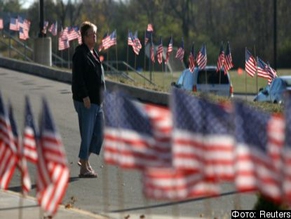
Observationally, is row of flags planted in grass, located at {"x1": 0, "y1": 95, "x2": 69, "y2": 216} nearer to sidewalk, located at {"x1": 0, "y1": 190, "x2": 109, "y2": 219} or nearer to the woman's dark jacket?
sidewalk, located at {"x1": 0, "y1": 190, "x2": 109, "y2": 219}

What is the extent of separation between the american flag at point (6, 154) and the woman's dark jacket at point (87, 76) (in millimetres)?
3711

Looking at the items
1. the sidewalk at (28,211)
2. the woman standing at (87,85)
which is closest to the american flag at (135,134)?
the sidewalk at (28,211)

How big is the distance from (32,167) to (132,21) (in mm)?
65693

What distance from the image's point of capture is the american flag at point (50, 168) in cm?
816

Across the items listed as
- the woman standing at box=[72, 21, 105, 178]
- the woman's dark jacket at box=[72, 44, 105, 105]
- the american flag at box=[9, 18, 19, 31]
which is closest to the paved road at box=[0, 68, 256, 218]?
the woman standing at box=[72, 21, 105, 178]

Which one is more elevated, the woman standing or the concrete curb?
the woman standing

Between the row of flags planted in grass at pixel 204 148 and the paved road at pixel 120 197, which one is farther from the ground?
the row of flags planted in grass at pixel 204 148

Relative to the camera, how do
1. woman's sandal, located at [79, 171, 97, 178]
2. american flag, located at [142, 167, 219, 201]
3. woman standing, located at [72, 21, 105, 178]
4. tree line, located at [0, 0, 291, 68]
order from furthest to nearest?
tree line, located at [0, 0, 291, 68], woman's sandal, located at [79, 171, 97, 178], woman standing, located at [72, 21, 105, 178], american flag, located at [142, 167, 219, 201]

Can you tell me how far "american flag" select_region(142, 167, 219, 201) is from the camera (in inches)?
286

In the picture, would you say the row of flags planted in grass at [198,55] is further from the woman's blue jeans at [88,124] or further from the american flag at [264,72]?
the woman's blue jeans at [88,124]

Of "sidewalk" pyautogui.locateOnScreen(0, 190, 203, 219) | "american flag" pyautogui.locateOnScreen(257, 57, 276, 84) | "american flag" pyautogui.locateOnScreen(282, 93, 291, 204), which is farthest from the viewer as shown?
"american flag" pyautogui.locateOnScreen(257, 57, 276, 84)

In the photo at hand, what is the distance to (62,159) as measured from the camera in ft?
26.9

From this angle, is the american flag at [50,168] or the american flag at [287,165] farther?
the american flag at [50,168]

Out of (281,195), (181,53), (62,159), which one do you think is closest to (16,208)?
(62,159)
